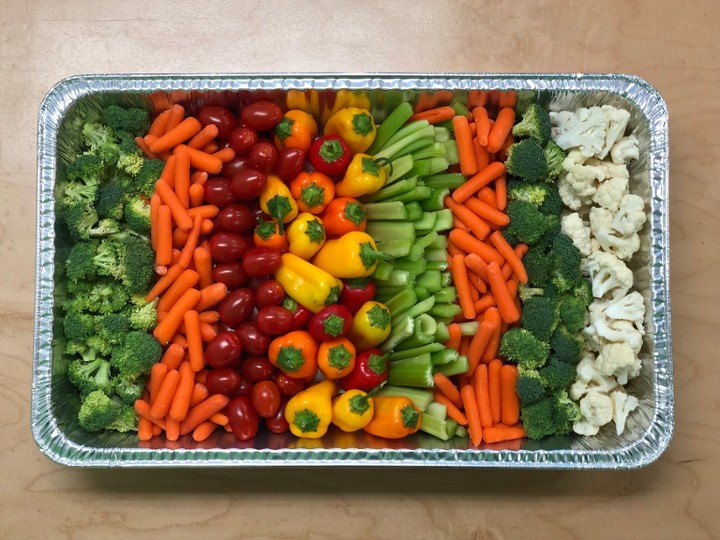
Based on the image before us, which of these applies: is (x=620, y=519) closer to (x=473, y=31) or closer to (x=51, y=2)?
(x=473, y=31)

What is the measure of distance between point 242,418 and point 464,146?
1042mm

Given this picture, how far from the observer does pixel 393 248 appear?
1921mm

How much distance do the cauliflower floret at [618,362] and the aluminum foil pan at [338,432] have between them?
61mm

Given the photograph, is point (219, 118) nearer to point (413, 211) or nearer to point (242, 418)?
point (413, 211)

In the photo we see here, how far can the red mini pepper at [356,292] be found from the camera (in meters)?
1.91

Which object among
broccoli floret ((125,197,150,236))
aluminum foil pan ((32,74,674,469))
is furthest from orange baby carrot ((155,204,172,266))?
aluminum foil pan ((32,74,674,469))

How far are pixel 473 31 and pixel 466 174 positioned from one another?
532mm

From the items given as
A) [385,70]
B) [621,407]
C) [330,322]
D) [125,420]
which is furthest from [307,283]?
[621,407]

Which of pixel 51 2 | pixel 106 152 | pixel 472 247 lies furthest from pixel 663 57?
pixel 51 2

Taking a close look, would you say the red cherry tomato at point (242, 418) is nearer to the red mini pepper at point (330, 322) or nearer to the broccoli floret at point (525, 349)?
the red mini pepper at point (330, 322)

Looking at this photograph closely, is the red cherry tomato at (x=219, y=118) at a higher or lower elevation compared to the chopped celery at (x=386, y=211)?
higher

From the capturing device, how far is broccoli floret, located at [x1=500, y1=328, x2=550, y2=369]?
1.88m

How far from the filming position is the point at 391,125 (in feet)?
6.38

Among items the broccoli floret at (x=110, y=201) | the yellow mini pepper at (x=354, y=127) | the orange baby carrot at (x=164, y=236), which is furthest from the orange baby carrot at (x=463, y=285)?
the broccoli floret at (x=110, y=201)
